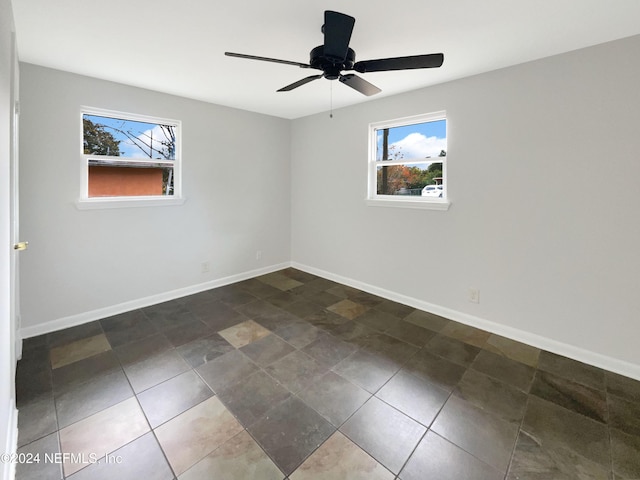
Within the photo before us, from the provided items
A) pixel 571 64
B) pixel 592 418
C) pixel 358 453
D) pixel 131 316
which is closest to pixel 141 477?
pixel 358 453

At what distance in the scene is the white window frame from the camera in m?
2.90

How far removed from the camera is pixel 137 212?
3.28 metres

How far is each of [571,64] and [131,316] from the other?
14.9ft

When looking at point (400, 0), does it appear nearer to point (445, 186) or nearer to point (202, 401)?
point (445, 186)

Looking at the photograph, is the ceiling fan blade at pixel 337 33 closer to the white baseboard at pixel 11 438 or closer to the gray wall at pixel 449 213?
the gray wall at pixel 449 213

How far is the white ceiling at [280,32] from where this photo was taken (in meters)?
1.78

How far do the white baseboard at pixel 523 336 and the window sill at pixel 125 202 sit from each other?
2.56 meters

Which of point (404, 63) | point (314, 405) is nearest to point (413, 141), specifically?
point (404, 63)

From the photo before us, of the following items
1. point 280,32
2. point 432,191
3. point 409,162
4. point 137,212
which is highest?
point 280,32

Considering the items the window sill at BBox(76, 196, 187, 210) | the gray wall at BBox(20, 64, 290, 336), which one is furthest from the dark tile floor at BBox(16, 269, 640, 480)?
the window sill at BBox(76, 196, 187, 210)

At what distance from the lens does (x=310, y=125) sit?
439cm

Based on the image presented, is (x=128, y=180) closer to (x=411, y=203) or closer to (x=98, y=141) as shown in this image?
(x=98, y=141)

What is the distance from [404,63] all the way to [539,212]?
172 cm

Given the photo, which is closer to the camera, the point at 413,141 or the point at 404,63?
the point at 404,63
